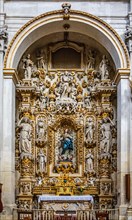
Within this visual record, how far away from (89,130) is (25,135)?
2.44 m

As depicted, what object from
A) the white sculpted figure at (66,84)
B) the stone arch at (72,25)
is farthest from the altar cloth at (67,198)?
the stone arch at (72,25)

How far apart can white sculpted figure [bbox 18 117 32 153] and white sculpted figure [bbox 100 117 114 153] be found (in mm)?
2724

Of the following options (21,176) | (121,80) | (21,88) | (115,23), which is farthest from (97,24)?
(21,176)

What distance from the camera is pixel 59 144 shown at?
21.9 meters

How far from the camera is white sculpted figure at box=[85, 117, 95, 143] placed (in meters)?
21.6

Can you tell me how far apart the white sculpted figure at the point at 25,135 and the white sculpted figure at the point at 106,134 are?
2724 mm

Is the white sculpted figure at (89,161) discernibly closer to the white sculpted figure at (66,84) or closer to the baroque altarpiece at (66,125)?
the baroque altarpiece at (66,125)

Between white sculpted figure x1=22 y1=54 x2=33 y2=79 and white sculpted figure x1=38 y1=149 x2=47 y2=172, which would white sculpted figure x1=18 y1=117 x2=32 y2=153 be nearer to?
white sculpted figure x1=38 y1=149 x2=47 y2=172

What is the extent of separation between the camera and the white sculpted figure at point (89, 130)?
2161 centimetres

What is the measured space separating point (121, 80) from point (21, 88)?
3873 mm

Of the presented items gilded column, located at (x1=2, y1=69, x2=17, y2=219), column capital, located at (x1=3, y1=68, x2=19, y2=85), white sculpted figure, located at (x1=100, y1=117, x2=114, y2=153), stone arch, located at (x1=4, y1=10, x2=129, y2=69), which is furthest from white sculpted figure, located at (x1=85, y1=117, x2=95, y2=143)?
column capital, located at (x1=3, y1=68, x2=19, y2=85)

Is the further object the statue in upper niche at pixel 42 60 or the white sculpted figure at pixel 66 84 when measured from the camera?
the statue in upper niche at pixel 42 60

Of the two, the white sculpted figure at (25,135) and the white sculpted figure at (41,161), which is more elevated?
the white sculpted figure at (25,135)

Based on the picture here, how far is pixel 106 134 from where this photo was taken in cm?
2130
